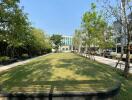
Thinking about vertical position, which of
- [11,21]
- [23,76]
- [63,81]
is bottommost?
[23,76]

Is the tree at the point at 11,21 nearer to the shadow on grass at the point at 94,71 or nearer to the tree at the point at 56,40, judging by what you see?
the shadow on grass at the point at 94,71

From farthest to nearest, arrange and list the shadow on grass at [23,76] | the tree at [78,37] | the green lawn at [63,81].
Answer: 1. the tree at [78,37]
2. the shadow on grass at [23,76]
3. the green lawn at [63,81]

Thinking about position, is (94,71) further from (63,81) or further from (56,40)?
(56,40)

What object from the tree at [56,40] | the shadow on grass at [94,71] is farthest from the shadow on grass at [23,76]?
the tree at [56,40]

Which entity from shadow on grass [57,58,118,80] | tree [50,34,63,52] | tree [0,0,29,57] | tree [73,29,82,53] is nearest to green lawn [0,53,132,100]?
shadow on grass [57,58,118,80]

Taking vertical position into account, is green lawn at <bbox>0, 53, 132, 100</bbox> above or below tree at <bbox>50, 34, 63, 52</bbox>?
below

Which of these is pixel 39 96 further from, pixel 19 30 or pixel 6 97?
pixel 19 30

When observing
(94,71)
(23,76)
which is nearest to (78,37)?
(94,71)

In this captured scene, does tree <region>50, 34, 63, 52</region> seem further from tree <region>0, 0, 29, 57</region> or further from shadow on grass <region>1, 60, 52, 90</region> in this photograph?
tree <region>0, 0, 29, 57</region>

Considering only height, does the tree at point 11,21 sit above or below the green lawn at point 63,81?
above

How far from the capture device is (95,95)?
31.9 ft

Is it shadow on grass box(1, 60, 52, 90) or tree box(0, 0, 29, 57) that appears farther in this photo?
tree box(0, 0, 29, 57)

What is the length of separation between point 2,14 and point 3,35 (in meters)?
2.15

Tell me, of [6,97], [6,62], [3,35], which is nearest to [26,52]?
[6,62]
